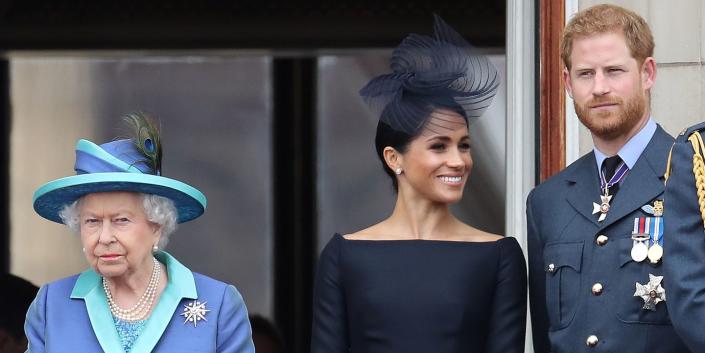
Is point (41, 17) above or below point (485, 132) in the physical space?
above

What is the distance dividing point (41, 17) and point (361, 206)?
1.89 m

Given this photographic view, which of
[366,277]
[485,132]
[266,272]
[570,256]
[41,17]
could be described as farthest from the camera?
[266,272]

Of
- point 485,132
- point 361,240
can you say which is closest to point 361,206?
point 485,132

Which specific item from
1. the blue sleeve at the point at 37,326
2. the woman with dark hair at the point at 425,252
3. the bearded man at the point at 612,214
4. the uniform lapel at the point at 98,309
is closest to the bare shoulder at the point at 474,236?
the woman with dark hair at the point at 425,252

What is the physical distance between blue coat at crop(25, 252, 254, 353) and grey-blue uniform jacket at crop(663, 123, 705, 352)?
116 cm

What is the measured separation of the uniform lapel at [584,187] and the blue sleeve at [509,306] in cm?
26

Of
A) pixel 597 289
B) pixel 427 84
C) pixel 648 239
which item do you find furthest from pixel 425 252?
pixel 648 239

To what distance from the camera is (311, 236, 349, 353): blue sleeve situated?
4297mm

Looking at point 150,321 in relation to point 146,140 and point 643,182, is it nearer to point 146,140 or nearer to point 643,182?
point 146,140

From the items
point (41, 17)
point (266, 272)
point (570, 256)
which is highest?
point (41, 17)

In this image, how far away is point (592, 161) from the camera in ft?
13.7

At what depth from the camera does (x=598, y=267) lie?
400cm

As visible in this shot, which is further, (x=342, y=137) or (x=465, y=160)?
(x=342, y=137)

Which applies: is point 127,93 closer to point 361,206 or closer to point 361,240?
point 361,206
